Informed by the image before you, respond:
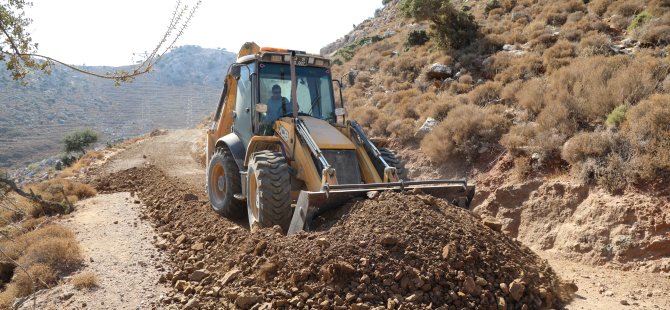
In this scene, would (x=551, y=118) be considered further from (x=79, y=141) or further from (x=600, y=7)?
(x=79, y=141)

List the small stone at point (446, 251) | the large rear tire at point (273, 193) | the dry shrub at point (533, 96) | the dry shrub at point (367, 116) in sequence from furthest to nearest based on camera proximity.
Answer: the dry shrub at point (367, 116), the dry shrub at point (533, 96), the large rear tire at point (273, 193), the small stone at point (446, 251)

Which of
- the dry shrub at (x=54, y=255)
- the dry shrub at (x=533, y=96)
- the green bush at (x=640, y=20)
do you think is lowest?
the dry shrub at (x=54, y=255)

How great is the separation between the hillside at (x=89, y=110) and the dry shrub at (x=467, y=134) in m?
32.2

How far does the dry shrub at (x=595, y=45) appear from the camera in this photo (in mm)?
13641

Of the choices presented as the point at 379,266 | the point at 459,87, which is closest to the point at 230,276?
the point at 379,266

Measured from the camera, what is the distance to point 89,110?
7494cm

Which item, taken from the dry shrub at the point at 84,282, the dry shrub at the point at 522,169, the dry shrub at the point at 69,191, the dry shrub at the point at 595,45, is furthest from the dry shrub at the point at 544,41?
the dry shrub at the point at 84,282

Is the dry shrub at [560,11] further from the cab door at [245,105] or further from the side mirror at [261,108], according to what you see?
the side mirror at [261,108]

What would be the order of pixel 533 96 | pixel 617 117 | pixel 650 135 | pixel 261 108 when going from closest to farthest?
pixel 261 108 < pixel 650 135 < pixel 617 117 < pixel 533 96

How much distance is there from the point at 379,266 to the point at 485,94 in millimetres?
10364

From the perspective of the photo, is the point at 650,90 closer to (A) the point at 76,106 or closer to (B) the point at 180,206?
(B) the point at 180,206

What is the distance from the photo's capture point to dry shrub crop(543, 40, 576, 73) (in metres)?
13.8

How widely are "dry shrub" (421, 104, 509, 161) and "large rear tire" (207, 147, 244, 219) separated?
5387 millimetres

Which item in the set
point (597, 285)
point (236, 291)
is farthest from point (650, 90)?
point (236, 291)
